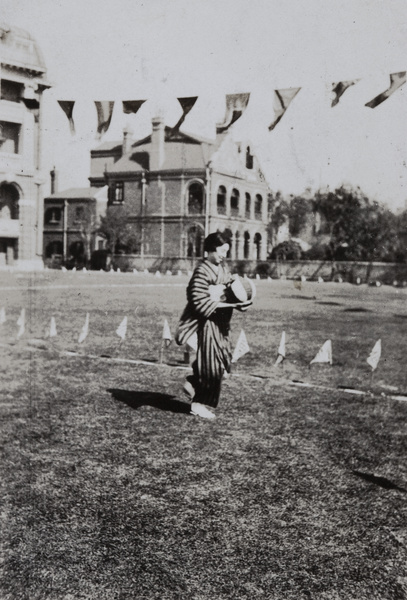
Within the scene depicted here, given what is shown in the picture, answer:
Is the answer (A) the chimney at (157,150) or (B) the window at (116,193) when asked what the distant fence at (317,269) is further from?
(B) the window at (116,193)

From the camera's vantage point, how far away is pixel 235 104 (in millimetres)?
8234

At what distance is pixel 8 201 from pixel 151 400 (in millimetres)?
25880

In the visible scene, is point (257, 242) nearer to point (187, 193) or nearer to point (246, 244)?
point (246, 244)

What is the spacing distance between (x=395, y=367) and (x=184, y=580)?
8112 millimetres

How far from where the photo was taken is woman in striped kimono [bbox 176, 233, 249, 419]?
6398 millimetres

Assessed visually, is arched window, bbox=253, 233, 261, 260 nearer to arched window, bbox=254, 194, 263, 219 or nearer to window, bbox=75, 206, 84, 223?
arched window, bbox=254, 194, 263, 219

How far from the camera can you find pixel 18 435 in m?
5.74

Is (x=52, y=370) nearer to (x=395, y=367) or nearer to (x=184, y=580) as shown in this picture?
(x=395, y=367)

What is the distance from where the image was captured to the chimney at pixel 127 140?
4587 cm

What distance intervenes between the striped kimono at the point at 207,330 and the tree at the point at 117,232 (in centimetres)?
3349

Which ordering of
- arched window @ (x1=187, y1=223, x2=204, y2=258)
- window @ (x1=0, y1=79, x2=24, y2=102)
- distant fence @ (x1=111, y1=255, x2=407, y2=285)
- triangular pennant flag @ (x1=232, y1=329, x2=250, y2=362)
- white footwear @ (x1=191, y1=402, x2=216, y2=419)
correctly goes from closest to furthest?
white footwear @ (x1=191, y1=402, x2=216, y2=419) → triangular pennant flag @ (x1=232, y1=329, x2=250, y2=362) → window @ (x1=0, y1=79, x2=24, y2=102) → distant fence @ (x1=111, y1=255, x2=407, y2=285) → arched window @ (x1=187, y1=223, x2=204, y2=258)

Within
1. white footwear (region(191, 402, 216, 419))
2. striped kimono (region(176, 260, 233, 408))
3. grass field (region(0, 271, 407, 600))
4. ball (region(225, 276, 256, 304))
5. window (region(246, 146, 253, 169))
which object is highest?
window (region(246, 146, 253, 169))

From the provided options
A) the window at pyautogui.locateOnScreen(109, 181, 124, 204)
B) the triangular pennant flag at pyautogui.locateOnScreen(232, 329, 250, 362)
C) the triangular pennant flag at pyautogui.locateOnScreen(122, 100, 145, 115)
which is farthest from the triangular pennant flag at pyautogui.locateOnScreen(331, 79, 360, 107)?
the window at pyautogui.locateOnScreen(109, 181, 124, 204)

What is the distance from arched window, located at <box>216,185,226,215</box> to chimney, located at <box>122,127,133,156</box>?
940cm
